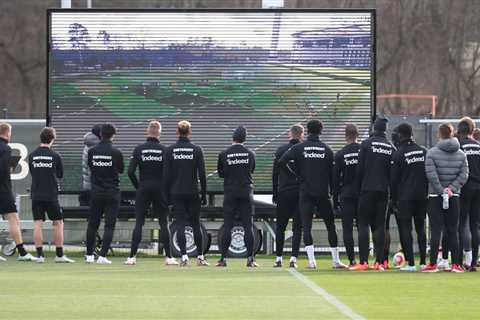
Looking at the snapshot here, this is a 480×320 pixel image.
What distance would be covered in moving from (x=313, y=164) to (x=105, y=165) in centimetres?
335

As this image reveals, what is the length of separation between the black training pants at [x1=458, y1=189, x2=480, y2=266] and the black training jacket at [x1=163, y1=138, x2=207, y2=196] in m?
3.71

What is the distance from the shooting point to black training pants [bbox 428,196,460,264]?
21109mm

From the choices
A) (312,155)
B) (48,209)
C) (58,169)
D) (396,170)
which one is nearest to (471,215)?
(396,170)

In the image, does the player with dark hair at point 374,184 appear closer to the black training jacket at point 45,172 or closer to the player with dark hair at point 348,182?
the player with dark hair at point 348,182

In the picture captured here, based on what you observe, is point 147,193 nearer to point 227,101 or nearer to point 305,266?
point 305,266

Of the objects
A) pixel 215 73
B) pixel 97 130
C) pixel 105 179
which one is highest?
pixel 215 73

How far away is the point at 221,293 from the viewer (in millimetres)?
17281

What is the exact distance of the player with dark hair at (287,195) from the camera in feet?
73.2

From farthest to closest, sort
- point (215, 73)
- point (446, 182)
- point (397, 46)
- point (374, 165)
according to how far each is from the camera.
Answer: point (397, 46) < point (215, 73) < point (374, 165) < point (446, 182)

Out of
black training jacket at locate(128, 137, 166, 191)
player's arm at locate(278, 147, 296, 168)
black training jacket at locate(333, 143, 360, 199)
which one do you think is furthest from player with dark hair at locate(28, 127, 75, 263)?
black training jacket at locate(333, 143, 360, 199)

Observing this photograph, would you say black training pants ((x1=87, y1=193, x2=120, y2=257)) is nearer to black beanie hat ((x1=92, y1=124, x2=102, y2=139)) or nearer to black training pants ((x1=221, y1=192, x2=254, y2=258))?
black training pants ((x1=221, y1=192, x2=254, y2=258))

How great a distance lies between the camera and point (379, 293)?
17266 mm

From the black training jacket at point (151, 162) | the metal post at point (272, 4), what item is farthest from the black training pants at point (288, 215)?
the metal post at point (272, 4)

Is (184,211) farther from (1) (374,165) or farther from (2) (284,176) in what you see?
(1) (374,165)
